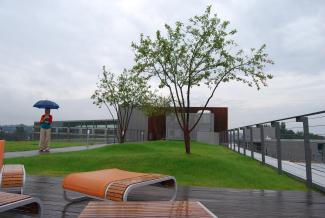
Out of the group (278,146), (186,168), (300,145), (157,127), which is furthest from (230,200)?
(157,127)

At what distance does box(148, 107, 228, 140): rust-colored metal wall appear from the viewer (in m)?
34.8

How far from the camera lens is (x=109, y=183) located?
3865 millimetres

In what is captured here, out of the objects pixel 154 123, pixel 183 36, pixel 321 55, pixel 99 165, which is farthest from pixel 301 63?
pixel 154 123

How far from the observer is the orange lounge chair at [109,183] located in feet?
12.2

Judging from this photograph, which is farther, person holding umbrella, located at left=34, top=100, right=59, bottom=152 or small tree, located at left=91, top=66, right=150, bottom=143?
small tree, located at left=91, top=66, right=150, bottom=143

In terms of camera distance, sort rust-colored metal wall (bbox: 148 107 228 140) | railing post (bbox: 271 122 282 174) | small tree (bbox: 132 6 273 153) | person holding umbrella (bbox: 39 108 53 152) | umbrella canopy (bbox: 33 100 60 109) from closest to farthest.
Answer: railing post (bbox: 271 122 282 174) → small tree (bbox: 132 6 273 153) → person holding umbrella (bbox: 39 108 53 152) → umbrella canopy (bbox: 33 100 60 109) → rust-colored metal wall (bbox: 148 107 228 140)

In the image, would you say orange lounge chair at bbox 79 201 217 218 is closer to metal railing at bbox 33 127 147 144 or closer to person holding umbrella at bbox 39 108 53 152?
person holding umbrella at bbox 39 108 53 152

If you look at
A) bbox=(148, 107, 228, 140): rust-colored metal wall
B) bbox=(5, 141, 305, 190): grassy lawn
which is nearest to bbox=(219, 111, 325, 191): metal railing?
bbox=(5, 141, 305, 190): grassy lawn

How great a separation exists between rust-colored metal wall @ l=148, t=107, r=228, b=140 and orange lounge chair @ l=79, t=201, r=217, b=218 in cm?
3159

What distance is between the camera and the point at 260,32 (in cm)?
1300

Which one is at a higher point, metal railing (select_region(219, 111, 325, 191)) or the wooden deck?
metal railing (select_region(219, 111, 325, 191))

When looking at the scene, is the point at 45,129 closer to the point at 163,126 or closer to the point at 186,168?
the point at 186,168

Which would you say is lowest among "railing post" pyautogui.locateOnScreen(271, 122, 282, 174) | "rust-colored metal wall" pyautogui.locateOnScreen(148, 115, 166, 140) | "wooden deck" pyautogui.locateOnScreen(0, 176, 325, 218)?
"wooden deck" pyautogui.locateOnScreen(0, 176, 325, 218)

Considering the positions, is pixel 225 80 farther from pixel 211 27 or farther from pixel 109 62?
pixel 109 62
